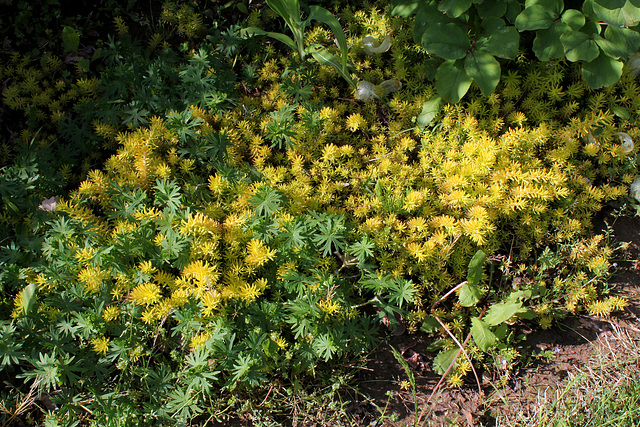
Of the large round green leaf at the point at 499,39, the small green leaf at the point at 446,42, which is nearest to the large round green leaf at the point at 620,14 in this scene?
the large round green leaf at the point at 499,39

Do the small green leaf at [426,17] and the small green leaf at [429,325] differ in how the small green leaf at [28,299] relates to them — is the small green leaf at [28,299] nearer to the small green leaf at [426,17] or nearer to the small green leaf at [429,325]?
the small green leaf at [429,325]

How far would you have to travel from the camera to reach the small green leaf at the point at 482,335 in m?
2.05

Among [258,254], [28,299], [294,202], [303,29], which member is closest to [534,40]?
[303,29]

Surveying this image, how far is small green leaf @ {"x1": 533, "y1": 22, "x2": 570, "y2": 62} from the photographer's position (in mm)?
2457

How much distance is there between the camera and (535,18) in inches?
95.5

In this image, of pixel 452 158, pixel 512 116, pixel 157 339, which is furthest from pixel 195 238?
pixel 512 116

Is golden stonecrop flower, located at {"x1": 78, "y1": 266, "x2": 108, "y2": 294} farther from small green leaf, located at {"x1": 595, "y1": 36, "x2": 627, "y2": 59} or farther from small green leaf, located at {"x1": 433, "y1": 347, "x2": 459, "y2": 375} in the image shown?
small green leaf, located at {"x1": 595, "y1": 36, "x2": 627, "y2": 59}

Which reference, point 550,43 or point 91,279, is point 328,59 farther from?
point 91,279

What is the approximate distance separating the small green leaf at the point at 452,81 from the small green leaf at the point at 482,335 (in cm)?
124

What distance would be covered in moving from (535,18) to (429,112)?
0.74 meters

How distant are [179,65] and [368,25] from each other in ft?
4.33

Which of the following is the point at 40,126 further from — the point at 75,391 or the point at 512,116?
the point at 512,116

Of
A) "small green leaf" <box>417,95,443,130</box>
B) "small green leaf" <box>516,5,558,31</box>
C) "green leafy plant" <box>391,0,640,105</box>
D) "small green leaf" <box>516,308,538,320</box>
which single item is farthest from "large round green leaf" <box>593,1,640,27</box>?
"small green leaf" <box>516,308,538,320</box>

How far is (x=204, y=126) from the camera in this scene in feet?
8.22
